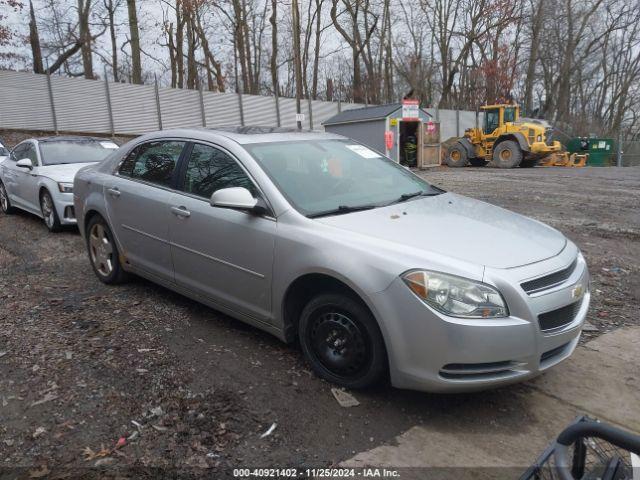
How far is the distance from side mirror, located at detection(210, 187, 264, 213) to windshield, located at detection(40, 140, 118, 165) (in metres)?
5.92

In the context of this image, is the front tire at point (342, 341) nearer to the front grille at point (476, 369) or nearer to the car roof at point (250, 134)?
the front grille at point (476, 369)

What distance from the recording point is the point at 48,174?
25.0 feet

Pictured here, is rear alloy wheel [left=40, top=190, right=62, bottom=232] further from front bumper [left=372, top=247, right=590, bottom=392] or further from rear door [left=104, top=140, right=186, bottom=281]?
front bumper [left=372, top=247, right=590, bottom=392]

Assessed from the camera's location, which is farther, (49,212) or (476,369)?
(49,212)

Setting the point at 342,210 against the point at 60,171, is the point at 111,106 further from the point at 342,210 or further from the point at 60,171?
the point at 342,210

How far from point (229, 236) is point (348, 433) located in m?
1.55

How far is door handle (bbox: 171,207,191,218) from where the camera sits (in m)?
3.90

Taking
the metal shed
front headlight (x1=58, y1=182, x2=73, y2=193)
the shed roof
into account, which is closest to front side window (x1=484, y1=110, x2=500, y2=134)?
the metal shed

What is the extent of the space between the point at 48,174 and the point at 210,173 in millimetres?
4902

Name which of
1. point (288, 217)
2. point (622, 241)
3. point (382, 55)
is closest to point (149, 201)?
point (288, 217)

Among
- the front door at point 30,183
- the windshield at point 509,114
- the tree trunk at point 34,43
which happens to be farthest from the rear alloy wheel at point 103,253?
the tree trunk at point 34,43

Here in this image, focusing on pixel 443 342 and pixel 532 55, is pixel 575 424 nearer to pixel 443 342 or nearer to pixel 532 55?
pixel 443 342

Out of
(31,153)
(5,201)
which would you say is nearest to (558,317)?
(31,153)

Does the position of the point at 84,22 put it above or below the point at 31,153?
above
